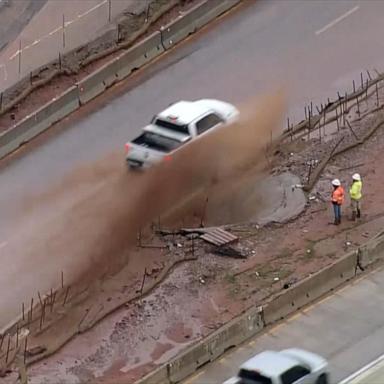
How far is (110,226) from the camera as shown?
3950cm

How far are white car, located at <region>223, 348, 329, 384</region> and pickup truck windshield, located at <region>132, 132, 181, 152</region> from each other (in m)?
9.96

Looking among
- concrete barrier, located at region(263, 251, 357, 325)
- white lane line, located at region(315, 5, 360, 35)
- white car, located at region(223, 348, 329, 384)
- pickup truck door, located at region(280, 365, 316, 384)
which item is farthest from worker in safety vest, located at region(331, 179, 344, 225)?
white lane line, located at region(315, 5, 360, 35)

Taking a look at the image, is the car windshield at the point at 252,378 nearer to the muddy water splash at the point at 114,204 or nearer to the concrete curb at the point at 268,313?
the concrete curb at the point at 268,313

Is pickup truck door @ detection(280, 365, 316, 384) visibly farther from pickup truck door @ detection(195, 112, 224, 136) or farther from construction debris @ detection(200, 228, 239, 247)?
pickup truck door @ detection(195, 112, 224, 136)

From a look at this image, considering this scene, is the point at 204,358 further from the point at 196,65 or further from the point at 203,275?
the point at 196,65

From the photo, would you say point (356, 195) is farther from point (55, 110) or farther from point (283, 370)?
point (55, 110)

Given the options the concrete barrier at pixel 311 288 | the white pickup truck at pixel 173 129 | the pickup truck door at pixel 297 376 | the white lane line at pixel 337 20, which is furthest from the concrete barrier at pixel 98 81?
the pickup truck door at pixel 297 376

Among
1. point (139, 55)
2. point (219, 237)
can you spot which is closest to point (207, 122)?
point (219, 237)

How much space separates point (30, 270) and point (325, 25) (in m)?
15.5

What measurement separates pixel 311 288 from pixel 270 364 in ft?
15.2

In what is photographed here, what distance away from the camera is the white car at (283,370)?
32156 mm

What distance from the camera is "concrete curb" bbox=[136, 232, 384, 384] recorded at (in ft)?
111

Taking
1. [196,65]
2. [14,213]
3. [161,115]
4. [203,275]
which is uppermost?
[196,65]

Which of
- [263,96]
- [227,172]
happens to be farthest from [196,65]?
[227,172]
